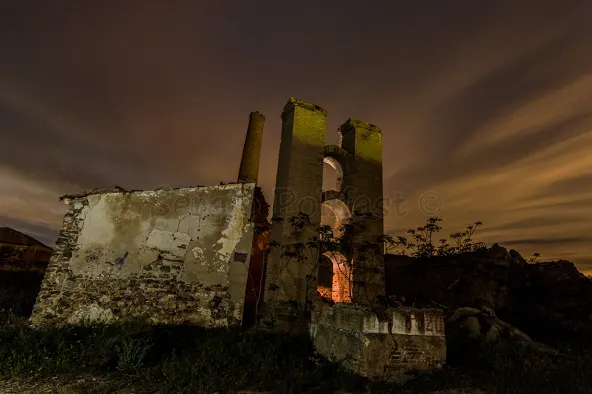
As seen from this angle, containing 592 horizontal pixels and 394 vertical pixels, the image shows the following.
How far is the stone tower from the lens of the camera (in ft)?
37.0

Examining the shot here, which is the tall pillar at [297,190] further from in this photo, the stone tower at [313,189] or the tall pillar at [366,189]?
the tall pillar at [366,189]

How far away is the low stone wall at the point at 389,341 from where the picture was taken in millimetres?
6121

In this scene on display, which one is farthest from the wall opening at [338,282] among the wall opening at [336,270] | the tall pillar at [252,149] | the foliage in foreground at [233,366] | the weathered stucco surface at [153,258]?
the tall pillar at [252,149]

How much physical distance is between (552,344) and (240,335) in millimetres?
9606

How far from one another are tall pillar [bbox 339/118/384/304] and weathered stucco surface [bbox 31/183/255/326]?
5.03 metres

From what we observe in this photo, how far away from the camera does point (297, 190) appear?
12328mm

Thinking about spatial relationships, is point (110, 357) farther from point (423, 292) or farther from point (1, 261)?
point (1, 261)

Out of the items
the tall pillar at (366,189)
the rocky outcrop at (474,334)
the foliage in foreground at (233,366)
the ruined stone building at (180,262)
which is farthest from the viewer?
the tall pillar at (366,189)

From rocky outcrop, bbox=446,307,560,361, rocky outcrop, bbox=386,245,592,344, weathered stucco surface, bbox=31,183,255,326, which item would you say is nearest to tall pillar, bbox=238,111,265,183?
weathered stucco surface, bbox=31,183,255,326

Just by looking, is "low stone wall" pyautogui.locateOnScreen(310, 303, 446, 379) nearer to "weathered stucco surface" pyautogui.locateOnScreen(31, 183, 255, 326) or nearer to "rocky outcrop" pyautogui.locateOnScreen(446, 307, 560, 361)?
"rocky outcrop" pyautogui.locateOnScreen(446, 307, 560, 361)

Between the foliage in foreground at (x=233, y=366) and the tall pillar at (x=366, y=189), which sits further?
the tall pillar at (x=366, y=189)

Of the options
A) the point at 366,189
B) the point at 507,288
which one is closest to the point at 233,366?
the point at 366,189

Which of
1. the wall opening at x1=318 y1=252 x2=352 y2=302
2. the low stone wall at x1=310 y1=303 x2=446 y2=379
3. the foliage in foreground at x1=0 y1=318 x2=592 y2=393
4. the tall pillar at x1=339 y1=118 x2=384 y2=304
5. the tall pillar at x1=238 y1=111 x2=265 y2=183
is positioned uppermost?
the tall pillar at x1=238 y1=111 x2=265 y2=183

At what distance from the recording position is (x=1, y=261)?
51.8ft
